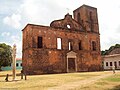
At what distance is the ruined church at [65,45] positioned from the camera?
84.5ft

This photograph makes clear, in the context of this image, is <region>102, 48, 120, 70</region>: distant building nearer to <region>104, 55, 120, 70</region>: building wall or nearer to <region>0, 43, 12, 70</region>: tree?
<region>104, 55, 120, 70</region>: building wall

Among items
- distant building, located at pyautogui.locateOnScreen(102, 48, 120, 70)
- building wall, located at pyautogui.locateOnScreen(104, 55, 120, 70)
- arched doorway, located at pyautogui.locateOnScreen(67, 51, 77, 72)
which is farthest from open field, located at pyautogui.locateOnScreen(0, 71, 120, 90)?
distant building, located at pyautogui.locateOnScreen(102, 48, 120, 70)

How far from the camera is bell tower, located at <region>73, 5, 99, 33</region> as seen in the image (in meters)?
32.5

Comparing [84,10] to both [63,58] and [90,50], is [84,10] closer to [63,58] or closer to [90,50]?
[90,50]

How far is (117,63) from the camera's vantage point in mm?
41438

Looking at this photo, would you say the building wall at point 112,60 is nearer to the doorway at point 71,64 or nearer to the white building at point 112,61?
the white building at point 112,61

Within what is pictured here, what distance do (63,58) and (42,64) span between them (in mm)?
4032

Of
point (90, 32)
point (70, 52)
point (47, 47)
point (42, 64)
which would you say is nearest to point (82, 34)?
point (90, 32)

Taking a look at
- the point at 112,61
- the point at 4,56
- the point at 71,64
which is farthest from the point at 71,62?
the point at 4,56

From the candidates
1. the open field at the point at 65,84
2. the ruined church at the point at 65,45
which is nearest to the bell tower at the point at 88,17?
the ruined church at the point at 65,45

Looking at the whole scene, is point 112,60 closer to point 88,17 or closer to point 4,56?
point 88,17

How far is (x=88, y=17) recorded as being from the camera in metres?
32.9

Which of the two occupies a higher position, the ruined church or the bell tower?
the bell tower

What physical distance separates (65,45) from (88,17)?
8.17 metres
